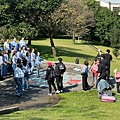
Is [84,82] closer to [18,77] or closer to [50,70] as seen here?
[50,70]

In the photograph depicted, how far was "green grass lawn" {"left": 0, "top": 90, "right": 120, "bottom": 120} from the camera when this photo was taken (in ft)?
36.9

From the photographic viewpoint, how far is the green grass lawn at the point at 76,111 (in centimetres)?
1126

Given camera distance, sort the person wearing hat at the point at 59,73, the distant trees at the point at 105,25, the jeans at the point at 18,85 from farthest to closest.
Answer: the distant trees at the point at 105,25 → the person wearing hat at the point at 59,73 → the jeans at the point at 18,85

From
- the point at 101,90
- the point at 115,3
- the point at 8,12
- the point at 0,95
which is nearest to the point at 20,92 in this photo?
the point at 0,95

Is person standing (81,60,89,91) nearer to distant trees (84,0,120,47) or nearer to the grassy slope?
the grassy slope

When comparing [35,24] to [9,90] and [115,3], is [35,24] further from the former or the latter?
[115,3]

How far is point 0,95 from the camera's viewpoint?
15.7 metres

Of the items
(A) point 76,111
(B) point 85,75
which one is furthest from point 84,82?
(A) point 76,111

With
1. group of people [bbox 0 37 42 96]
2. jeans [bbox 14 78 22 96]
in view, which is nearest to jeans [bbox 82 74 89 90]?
group of people [bbox 0 37 42 96]

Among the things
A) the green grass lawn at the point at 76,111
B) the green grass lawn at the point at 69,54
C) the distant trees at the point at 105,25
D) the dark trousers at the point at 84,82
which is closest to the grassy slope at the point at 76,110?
the green grass lawn at the point at 76,111

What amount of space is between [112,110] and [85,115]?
1777mm

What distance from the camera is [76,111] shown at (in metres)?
12.9

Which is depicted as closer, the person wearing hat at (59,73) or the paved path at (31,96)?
the paved path at (31,96)

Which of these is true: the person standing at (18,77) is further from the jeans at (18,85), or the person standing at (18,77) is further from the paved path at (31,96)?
the paved path at (31,96)
